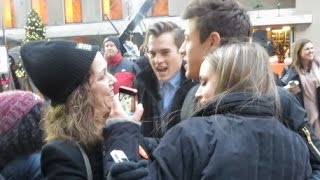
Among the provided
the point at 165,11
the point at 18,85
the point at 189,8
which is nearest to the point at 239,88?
the point at 189,8

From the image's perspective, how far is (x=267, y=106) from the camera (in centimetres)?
197

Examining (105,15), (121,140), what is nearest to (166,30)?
(121,140)

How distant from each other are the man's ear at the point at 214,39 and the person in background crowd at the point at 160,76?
1424 mm

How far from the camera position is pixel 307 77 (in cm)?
742

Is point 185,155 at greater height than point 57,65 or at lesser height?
lesser

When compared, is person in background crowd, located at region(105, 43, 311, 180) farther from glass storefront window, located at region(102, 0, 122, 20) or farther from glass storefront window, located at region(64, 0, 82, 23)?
glass storefront window, located at region(64, 0, 82, 23)

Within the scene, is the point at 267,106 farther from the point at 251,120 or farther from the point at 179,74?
the point at 179,74

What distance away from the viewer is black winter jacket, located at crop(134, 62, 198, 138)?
13.4 ft

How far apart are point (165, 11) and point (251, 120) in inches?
1056

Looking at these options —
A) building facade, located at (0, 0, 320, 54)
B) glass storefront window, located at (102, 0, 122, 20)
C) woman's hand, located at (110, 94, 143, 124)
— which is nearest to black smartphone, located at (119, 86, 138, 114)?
woman's hand, located at (110, 94, 143, 124)

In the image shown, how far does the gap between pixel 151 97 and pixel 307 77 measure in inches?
148

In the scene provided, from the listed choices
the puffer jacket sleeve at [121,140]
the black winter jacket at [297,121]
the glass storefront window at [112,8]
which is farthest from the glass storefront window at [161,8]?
the puffer jacket sleeve at [121,140]

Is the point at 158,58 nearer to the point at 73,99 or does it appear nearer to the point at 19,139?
the point at 19,139

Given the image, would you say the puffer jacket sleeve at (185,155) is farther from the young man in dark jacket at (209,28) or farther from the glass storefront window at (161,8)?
the glass storefront window at (161,8)
